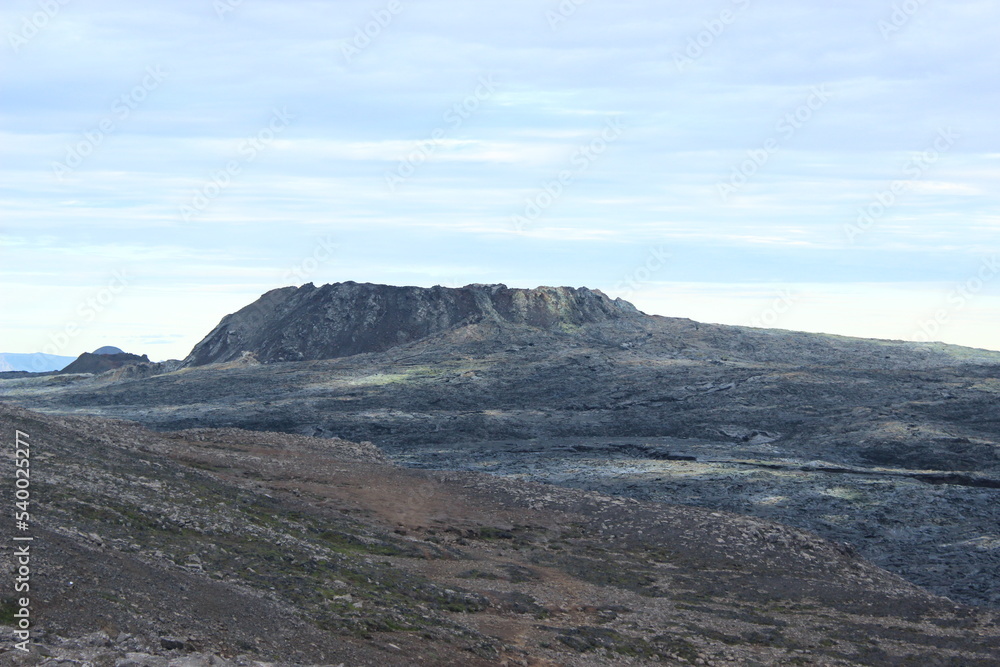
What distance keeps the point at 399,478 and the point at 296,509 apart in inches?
420

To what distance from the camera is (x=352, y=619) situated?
23422mm

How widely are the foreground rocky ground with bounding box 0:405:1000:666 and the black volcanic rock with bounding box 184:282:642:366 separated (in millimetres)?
71235

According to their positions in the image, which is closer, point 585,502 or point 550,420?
point 585,502

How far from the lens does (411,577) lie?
29141mm

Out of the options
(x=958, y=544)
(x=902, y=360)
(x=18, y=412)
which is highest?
(x=902, y=360)

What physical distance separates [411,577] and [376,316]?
97.2 m

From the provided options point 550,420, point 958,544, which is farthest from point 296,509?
point 550,420

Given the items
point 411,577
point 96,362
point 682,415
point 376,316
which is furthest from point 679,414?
point 96,362

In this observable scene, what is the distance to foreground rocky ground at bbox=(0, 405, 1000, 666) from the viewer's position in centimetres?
2065

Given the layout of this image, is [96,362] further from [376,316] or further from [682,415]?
[682,415]

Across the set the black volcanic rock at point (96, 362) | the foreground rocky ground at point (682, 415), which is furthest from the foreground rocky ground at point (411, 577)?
the black volcanic rock at point (96, 362)

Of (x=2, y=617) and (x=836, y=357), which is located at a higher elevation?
(x=836, y=357)

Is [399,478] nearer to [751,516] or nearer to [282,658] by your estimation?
[751,516]

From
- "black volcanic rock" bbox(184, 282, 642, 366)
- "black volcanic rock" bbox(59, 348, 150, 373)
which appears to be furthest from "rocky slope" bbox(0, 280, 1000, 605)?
"black volcanic rock" bbox(59, 348, 150, 373)
